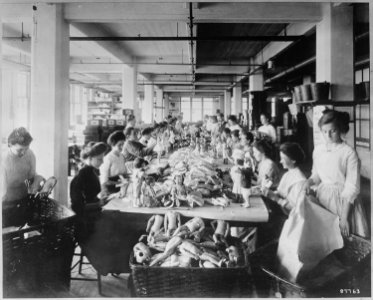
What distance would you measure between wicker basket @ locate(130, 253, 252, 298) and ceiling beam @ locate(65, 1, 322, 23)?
3.69 metres

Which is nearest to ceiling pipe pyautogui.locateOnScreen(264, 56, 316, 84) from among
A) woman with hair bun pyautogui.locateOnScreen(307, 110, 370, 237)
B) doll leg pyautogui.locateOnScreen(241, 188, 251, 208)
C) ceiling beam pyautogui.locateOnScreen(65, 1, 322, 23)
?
ceiling beam pyautogui.locateOnScreen(65, 1, 322, 23)

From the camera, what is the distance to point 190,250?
1.84m

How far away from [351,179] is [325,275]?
1113mm

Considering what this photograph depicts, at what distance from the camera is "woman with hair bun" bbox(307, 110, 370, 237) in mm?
2664

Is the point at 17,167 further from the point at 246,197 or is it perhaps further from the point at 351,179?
the point at 351,179

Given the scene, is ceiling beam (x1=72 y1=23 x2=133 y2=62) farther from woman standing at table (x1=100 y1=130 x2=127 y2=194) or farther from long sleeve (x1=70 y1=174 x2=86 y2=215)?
long sleeve (x1=70 y1=174 x2=86 y2=215)

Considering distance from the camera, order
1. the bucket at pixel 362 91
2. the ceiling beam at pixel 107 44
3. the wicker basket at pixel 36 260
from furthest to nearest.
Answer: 1. the ceiling beam at pixel 107 44
2. the bucket at pixel 362 91
3. the wicker basket at pixel 36 260

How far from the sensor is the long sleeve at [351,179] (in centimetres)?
262

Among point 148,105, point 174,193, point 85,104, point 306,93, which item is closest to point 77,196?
point 174,193

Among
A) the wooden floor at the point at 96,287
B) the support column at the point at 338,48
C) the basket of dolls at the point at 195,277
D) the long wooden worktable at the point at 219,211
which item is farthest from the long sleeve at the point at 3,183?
the support column at the point at 338,48

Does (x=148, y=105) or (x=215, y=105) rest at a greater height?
(x=215, y=105)

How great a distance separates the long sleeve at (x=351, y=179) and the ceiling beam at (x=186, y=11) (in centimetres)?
266

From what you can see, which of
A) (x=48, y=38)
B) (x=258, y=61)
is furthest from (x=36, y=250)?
(x=258, y=61)

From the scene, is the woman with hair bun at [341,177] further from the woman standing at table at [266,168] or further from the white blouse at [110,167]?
the white blouse at [110,167]
